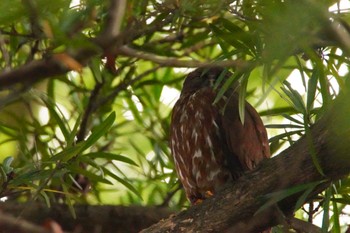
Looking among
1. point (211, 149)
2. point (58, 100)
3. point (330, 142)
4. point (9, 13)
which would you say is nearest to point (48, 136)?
point (58, 100)

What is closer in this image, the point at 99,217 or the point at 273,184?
the point at 273,184

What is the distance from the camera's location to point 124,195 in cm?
420

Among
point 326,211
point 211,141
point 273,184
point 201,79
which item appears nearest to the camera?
point 273,184

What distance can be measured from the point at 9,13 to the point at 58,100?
2.83 metres

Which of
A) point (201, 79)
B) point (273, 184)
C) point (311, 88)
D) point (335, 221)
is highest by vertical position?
point (201, 79)

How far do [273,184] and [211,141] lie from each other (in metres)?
0.69

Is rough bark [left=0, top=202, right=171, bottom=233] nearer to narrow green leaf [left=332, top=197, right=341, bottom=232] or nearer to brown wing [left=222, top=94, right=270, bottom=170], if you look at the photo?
brown wing [left=222, top=94, right=270, bottom=170]

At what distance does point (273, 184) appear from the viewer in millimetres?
2309

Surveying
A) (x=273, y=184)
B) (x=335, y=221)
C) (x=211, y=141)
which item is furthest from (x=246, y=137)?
(x=273, y=184)

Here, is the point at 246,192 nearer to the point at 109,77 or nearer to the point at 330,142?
the point at 330,142

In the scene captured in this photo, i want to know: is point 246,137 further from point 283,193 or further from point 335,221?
point 283,193

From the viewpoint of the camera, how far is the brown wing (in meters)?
2.85

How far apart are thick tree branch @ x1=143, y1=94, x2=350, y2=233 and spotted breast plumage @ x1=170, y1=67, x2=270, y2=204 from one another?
388 millimetres

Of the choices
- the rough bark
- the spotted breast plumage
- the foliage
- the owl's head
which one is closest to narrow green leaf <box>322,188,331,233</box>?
the foliage
